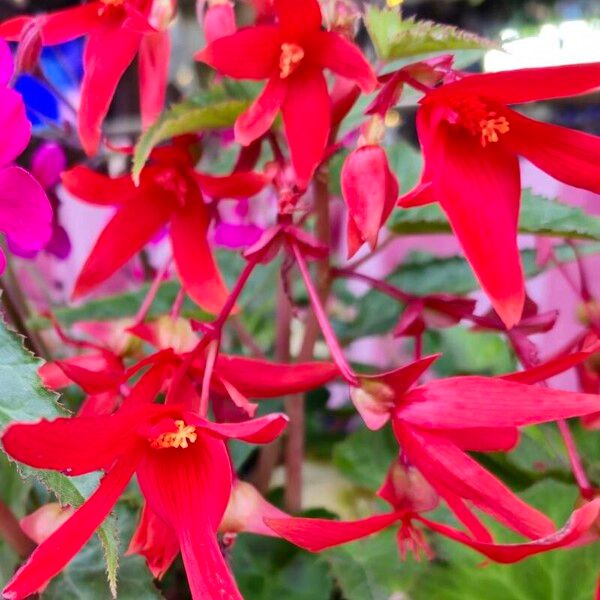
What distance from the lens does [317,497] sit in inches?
22.1

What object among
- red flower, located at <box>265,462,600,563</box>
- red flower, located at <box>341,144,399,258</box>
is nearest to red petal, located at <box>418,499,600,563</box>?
red flower, located at <box>265,462,600,563</box>

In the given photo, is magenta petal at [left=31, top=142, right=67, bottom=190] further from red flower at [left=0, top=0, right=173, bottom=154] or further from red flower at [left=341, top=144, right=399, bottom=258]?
red flower at [left=341, top=144, right=399, bottom=258]

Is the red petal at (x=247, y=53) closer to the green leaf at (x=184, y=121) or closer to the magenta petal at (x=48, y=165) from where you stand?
the green leaf at (x=184, y=121)

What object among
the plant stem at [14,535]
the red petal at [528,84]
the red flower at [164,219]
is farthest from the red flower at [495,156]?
the plant stem at [14,535]

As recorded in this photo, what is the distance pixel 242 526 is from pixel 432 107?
0.16 metres

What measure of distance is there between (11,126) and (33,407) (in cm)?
9

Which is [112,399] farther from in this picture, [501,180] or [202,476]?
[501,180]

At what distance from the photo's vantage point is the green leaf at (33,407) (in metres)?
0.23

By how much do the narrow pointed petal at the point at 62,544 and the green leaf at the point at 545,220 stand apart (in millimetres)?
231

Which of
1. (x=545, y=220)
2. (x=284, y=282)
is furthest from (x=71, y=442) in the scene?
(x=545, y=220)

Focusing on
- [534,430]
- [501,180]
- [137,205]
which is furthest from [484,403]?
[534,430]

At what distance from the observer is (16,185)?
26 centimetres

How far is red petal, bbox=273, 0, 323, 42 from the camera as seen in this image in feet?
0.92

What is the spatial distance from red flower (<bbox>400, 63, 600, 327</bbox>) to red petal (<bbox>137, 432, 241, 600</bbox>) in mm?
106
